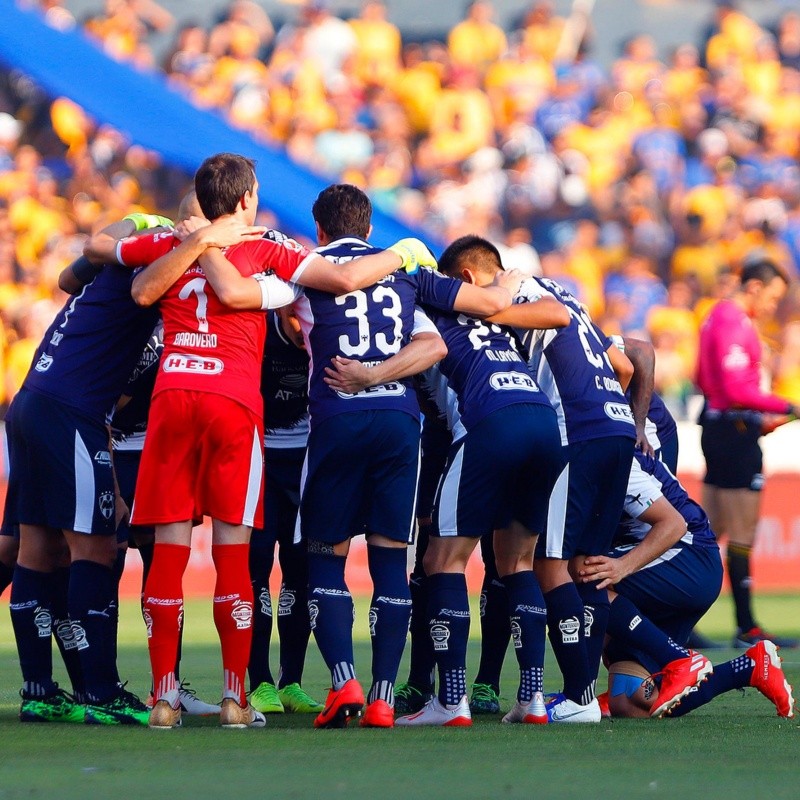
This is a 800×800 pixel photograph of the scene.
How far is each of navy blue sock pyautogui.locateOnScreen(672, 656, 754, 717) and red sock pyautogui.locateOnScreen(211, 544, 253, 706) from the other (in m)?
1.75

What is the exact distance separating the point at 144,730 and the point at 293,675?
125 cm

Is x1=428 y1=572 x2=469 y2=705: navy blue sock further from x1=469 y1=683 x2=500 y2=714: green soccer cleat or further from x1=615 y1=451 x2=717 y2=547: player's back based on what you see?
x1=615 y1=451 x2=717 y2=547: player's back

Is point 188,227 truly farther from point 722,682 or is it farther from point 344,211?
point 722,682

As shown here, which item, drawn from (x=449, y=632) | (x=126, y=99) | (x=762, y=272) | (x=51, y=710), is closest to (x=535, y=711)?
(x=449, y=632)

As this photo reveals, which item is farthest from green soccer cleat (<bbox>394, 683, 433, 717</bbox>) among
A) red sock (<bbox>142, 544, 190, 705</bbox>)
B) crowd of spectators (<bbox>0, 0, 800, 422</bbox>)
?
crowd of spectators (<bbox>0, 0, 800, 422</bbox>)

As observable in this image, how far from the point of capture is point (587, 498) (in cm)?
608

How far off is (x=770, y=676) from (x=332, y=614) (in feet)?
5.52

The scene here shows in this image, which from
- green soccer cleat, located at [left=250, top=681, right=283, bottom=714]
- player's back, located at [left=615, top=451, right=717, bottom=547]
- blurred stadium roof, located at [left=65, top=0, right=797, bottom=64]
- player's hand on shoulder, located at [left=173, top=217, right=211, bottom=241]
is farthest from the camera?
blurred stadium roof, located at [left=65, top=0, right=797, bottom=64]

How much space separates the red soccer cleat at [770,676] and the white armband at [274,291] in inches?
86.9

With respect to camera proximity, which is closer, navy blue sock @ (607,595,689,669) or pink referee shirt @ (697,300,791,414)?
navy blue sock @ (607,595,689,669)

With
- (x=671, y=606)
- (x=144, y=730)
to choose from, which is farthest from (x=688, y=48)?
(x=144, y=730)

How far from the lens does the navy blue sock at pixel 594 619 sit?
19.9ft

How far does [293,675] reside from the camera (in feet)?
21.7

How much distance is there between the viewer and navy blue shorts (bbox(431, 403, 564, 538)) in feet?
19.0
